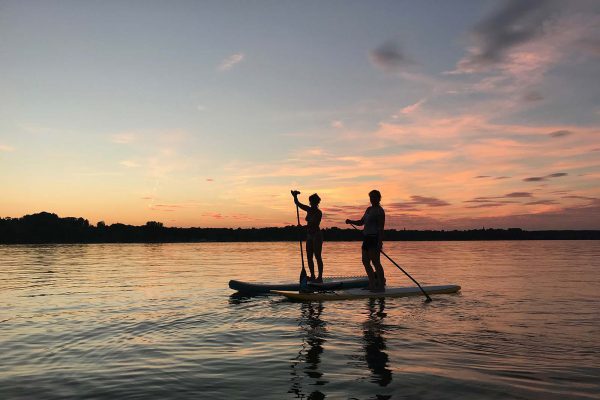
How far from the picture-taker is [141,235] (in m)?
159

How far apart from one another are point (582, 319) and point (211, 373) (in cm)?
858

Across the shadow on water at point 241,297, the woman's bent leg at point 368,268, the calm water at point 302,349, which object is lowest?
the shadow on water at point 241,297

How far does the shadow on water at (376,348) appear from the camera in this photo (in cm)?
590

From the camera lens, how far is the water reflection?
17.8 feet

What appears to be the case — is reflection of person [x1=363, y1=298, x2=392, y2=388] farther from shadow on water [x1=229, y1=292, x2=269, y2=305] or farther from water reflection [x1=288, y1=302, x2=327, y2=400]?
shadow on water [x1=229, y1=292, x2=269, y2=305]

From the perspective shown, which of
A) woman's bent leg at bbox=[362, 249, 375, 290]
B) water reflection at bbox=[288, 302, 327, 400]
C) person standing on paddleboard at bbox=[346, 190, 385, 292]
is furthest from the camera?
woman's bent leg at bbox=[362, 249, 375, 290]

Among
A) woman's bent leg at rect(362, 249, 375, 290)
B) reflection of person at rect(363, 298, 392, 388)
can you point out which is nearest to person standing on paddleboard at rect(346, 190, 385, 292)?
woman's bent leg at rect(362, 249, 375, 290)

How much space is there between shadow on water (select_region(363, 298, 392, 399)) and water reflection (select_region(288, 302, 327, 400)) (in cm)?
73

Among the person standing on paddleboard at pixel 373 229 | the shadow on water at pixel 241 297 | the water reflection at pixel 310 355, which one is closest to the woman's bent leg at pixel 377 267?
the person standing on paddleboard at pixel 373 229

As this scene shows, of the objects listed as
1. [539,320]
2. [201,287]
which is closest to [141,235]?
[201,287]

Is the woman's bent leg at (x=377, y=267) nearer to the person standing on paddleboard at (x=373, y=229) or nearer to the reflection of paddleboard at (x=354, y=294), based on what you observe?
the person standing on paddleboard at (x=373, y=229)

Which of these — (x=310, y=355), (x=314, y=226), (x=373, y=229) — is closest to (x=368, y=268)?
(x=373, y=229)

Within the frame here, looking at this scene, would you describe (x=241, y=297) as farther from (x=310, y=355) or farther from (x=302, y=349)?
(x=310, y=355)

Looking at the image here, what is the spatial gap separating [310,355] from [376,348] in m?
1.16
